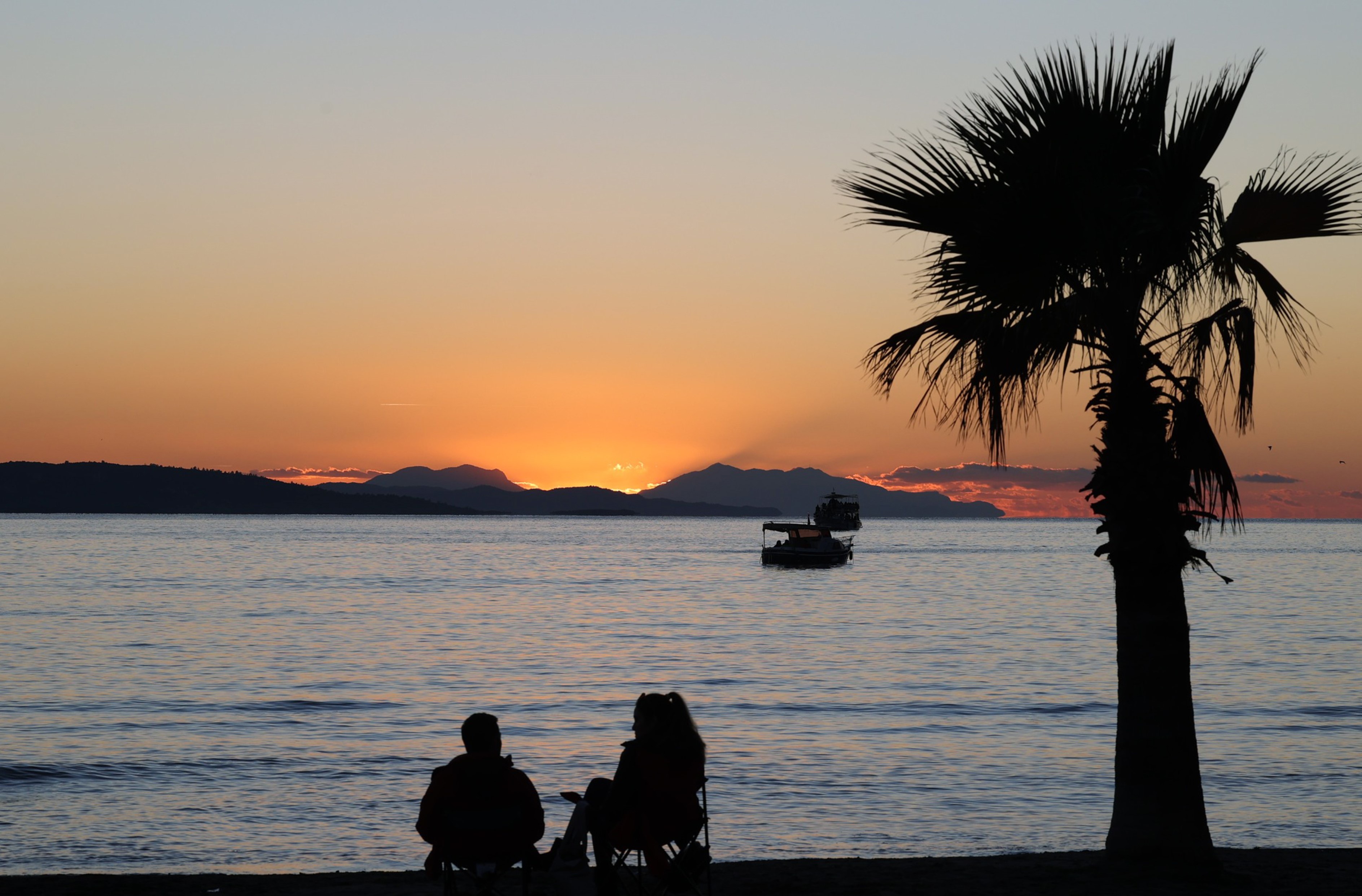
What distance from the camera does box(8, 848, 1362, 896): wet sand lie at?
8523mm

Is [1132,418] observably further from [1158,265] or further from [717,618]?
[717,618]

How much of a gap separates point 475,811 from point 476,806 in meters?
0.03

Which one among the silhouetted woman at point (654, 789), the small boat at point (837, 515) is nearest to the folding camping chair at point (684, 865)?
the silhouetted woman at point (654, 789)

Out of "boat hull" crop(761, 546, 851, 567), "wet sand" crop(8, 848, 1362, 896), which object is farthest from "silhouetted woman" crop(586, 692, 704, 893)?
"boat hull" crop(761, 546, 851, 567)

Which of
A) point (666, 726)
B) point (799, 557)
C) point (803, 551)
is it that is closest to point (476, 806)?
point (666, 726)

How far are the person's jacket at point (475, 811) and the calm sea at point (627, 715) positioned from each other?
5.73 m

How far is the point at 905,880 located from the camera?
9422 millimetres

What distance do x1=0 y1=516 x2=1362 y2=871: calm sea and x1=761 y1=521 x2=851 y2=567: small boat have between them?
1213 inches

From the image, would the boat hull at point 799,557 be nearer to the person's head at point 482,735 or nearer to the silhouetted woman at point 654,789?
the silhouetted woman at point 654,789

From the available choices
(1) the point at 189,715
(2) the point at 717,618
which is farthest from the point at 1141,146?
(2) the point at 717,618

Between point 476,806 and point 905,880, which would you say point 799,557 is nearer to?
point 905,880

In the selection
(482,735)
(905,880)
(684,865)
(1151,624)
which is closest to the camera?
(482,735)

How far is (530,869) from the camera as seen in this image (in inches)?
281

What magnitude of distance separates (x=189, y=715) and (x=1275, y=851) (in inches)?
774
